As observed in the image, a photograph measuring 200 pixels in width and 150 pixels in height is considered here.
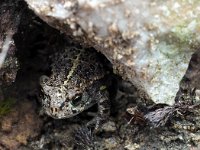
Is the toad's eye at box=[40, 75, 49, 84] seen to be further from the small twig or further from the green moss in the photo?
the small twig

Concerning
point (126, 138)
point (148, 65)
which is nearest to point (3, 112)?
point (126, 138)

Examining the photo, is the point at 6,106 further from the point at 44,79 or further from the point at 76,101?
the point at 76,101

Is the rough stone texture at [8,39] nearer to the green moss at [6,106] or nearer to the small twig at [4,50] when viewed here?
the small twig at [4,50]

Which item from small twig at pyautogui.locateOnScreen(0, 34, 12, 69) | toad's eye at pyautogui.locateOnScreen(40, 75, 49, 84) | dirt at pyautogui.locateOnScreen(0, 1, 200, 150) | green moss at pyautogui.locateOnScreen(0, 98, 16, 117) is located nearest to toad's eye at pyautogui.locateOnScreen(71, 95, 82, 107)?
dirt at pyautogui.locateOnScreen(0, 1, 200, 150)

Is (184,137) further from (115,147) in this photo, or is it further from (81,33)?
(81,33)

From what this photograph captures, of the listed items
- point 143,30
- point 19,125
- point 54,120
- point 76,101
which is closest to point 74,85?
point 76,101

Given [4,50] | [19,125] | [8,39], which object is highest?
[8,39]
